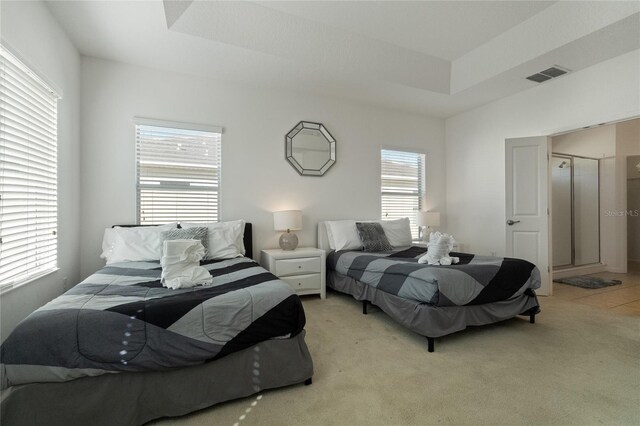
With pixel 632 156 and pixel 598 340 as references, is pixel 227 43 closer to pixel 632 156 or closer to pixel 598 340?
pixel 598 340

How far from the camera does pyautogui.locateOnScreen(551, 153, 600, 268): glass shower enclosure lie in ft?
17.2

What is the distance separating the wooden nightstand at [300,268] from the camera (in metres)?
3.42

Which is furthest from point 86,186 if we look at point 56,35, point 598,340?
point 598,340

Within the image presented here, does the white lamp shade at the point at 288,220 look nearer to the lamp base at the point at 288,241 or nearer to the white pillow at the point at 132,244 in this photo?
the lamp base at the point at 288,241

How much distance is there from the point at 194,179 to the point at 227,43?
5.14 ft

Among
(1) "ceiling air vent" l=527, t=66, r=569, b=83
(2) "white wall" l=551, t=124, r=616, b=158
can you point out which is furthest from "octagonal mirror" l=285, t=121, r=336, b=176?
(2) "white wall" l=551, t=124, r=616, b=158

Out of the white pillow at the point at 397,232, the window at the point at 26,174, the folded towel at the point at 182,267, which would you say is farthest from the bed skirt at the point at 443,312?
the window at the point at 26,174

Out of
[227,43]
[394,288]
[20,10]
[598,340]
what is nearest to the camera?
[20,10]

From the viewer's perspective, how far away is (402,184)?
495cm

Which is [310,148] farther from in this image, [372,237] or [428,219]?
[428,219]

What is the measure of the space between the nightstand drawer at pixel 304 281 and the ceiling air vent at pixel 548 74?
3620mm

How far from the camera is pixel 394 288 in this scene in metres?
2.66

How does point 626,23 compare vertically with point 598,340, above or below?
above

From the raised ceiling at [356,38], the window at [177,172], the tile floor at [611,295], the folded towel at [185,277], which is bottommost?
the tile floor at [611,295]
